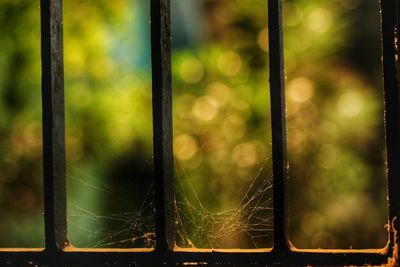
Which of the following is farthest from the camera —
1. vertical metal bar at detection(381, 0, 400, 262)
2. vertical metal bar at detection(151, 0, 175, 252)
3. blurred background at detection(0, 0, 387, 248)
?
blurred background at detection(0, 0, 387, 248)

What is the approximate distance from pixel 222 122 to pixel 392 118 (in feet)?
7.19

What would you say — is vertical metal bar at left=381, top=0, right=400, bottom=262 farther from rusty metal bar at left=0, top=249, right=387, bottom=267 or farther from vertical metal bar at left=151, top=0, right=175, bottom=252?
vertical metal bar at left=151, top=0, right=175, bottom=252

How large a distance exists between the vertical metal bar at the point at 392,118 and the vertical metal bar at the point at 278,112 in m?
0.17

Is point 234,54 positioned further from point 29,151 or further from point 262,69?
point 29,151

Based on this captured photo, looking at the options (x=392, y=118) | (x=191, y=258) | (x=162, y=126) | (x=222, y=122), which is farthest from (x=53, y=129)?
(x=222, y=122)

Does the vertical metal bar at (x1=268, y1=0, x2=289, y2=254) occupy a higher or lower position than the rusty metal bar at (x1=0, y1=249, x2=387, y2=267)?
higher

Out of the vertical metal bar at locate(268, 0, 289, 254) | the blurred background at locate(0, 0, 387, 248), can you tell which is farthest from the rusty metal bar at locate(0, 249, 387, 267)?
the blurred background at locate(0, 0, 387, 248)

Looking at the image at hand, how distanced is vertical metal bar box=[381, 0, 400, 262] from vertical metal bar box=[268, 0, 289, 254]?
0.17 meters

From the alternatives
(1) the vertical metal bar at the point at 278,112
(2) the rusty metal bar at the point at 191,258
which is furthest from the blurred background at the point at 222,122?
(1) the vertical metal bar at the point at 278,112

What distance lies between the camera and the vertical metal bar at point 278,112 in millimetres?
1144

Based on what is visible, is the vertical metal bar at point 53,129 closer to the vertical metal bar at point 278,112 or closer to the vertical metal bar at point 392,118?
the vertical metal bar at point 278,112

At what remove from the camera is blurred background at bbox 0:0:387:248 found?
128 inches

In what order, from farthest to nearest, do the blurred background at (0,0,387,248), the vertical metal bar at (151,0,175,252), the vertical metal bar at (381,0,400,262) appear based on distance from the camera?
the blurred background at (0,0,387,248)
the vertical metal bar at (151,0,175,252)
the vertical metal bar at (381,0,400,262)

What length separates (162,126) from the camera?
1.21 metres
